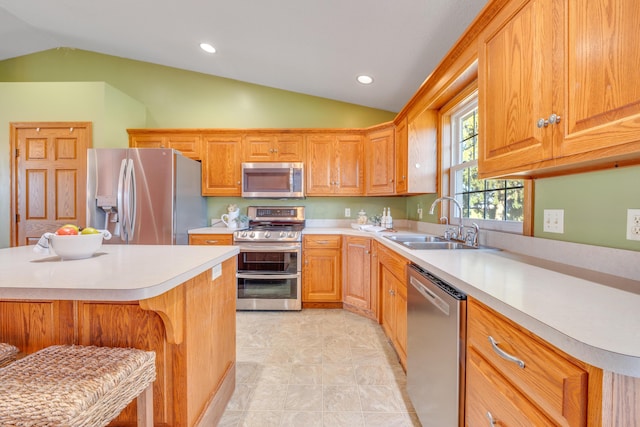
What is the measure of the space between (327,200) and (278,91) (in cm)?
162

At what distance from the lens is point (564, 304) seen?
0.72 m

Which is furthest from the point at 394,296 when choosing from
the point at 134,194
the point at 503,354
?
the point at 134,194

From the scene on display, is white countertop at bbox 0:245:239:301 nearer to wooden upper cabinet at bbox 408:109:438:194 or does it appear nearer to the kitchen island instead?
the kitchen island

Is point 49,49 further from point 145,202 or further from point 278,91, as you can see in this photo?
point 278,91

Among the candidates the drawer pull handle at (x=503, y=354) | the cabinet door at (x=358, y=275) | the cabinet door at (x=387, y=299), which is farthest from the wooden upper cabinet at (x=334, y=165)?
the drawer pull handle at (x=503, y=354)

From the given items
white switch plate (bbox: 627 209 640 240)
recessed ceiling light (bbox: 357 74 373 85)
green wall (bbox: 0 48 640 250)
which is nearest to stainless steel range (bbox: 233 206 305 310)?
green wall (bbox: 0 48 640 250)

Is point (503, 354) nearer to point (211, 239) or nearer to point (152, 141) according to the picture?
point (211, 239)

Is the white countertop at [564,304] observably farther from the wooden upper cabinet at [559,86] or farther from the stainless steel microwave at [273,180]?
the stainless steel microwave at [273,180]

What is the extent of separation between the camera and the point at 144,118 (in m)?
3.62

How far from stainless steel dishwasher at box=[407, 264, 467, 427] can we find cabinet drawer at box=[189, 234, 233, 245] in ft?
6.97

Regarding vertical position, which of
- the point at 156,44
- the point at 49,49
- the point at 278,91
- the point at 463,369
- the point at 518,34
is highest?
the point at 49,49

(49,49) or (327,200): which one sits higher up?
(49,49)

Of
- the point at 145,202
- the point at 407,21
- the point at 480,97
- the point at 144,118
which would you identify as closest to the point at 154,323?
the point at 480,97

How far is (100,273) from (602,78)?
1733 mm
